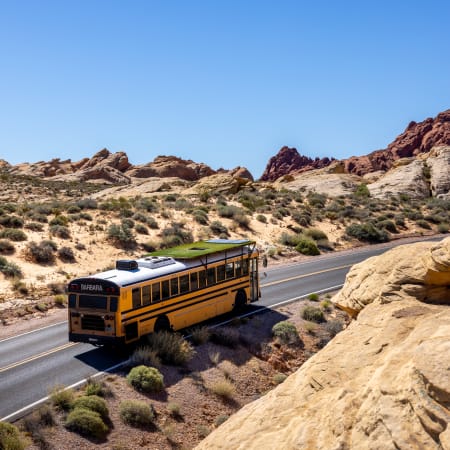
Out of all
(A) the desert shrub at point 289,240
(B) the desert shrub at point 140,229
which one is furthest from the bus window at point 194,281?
(A) the desert shrub at point 289,240

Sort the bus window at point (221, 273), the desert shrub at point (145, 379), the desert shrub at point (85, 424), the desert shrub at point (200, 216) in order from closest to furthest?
1. the desert shrub at point (85, 424)
2. the desert shrub at point (145, 379)
3. the bus window at point (221, 273)
4. the desert shrub at point (200, 216)

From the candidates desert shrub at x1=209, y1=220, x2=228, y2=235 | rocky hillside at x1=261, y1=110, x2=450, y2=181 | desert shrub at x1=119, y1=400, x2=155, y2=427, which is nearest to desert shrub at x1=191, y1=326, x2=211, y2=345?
desert shrub at x1=119, y1=400, x2=155, y2=427

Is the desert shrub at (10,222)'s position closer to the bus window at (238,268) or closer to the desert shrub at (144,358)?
the bus window at (238,268)

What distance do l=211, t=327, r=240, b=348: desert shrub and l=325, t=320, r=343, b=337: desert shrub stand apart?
4.33m

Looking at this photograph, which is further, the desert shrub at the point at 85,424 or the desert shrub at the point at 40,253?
the desert shrub at the point at 40,253

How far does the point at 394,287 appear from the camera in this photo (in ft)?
32.8

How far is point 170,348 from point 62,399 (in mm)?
4454

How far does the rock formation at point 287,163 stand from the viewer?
563 feet

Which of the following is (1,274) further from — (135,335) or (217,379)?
A: (217,379)

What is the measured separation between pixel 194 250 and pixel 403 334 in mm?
13628

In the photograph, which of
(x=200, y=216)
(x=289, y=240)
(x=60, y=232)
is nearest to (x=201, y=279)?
(x=60, y=232)

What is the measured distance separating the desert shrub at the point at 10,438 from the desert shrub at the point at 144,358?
16.7ft

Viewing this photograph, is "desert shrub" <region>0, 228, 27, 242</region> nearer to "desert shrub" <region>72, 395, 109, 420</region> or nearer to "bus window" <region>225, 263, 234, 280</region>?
"bus window" <region>225, 263, 234, 280</region>

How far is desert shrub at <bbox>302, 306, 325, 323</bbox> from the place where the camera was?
76.9 ft
